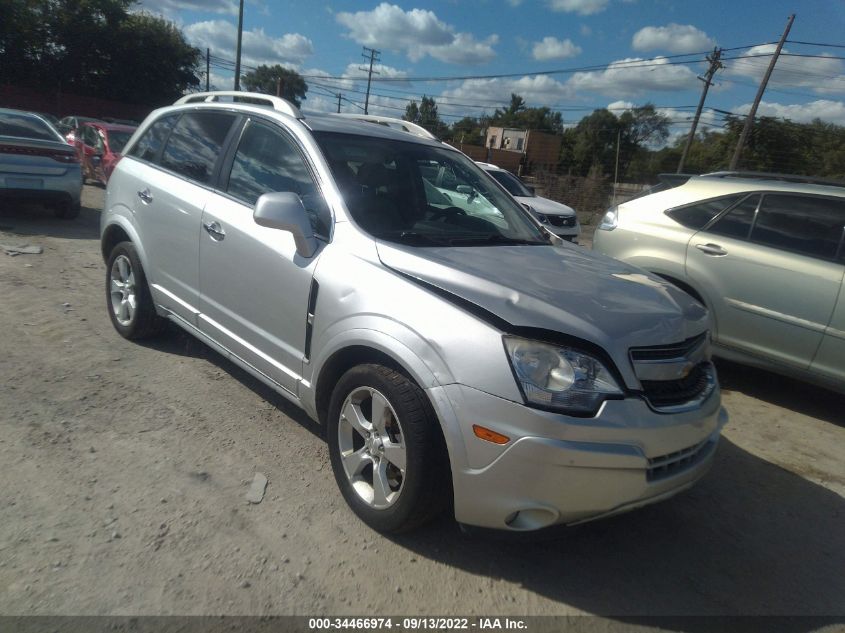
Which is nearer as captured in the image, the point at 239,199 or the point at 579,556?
the point at 579,556

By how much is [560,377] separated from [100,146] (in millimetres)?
13734

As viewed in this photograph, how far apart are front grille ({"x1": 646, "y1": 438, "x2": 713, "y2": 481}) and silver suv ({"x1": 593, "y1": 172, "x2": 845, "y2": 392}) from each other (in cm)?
232

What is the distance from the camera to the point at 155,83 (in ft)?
126

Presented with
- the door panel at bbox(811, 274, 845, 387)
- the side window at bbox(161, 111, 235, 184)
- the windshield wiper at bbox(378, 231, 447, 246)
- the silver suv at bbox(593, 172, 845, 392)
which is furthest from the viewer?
the silver suv at bbox(593, 172, 845, 392)

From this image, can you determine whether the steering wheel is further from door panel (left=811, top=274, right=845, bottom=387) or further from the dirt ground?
door panel (left=811, top=274, right=845, bottom=387)

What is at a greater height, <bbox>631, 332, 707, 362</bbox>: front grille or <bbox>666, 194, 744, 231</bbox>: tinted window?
<bbox>666, 194, 744, 231</bbox>: tinted window

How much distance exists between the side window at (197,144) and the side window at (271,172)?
0.28m

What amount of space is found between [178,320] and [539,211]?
8.17 meters

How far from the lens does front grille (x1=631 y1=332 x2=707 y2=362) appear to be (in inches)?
96.7

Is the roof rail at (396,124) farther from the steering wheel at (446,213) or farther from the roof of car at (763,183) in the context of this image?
the roof of car at (763,183)

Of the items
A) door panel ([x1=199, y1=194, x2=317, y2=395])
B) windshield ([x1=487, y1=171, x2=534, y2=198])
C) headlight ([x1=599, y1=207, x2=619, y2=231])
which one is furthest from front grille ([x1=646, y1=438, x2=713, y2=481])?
windshield ([x1=487, y1=171, x2=534, y2=198])

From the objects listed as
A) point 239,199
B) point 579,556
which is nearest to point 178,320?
point 239,199

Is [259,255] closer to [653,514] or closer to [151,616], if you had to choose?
[151,616]

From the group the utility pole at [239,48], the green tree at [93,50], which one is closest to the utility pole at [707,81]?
the utility pole at [239,48]
